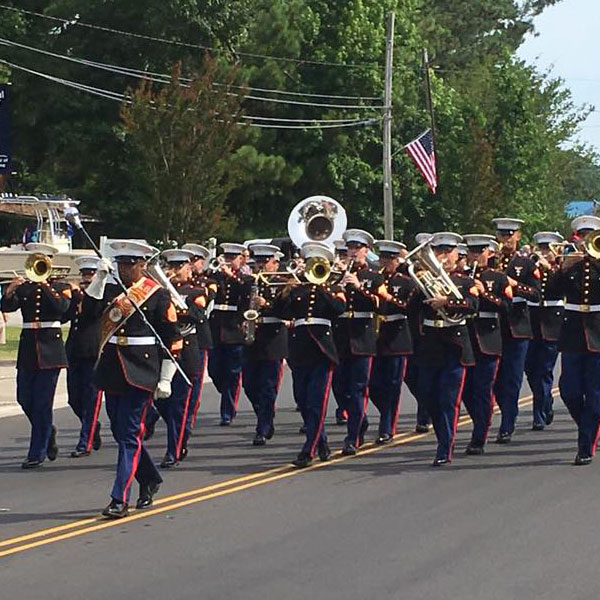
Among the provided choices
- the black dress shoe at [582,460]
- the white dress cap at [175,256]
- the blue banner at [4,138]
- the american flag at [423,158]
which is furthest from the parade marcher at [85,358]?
the american flag at [423,158]

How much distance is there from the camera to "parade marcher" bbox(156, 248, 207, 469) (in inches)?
498

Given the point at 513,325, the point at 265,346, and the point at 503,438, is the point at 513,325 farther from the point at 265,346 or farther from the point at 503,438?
the point at 265,346

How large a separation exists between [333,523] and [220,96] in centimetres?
2401

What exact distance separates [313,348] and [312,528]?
3006mm

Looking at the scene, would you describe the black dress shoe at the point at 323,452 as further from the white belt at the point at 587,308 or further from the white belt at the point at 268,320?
the white belt at the point at 587,308

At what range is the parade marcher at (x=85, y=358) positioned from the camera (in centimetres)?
1346

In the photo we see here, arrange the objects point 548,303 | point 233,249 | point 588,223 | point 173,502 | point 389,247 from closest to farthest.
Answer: point 173,502 < point 588,223 < point 389,247 < point 548,303 < point 233,249

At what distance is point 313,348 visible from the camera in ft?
41.5

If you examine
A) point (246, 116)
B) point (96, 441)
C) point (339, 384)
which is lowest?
point (96, 441)

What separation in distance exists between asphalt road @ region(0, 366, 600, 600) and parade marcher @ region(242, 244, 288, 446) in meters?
0.63

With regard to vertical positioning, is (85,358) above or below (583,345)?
below

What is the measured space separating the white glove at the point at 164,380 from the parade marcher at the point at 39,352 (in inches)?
92.8

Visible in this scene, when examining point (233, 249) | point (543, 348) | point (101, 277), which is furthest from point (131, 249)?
point (543, 348)

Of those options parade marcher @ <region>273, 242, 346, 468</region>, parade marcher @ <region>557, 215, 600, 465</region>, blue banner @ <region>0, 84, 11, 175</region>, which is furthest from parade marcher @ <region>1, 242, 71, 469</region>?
blue banner @ <region>0, 84, 11, 175</region>
